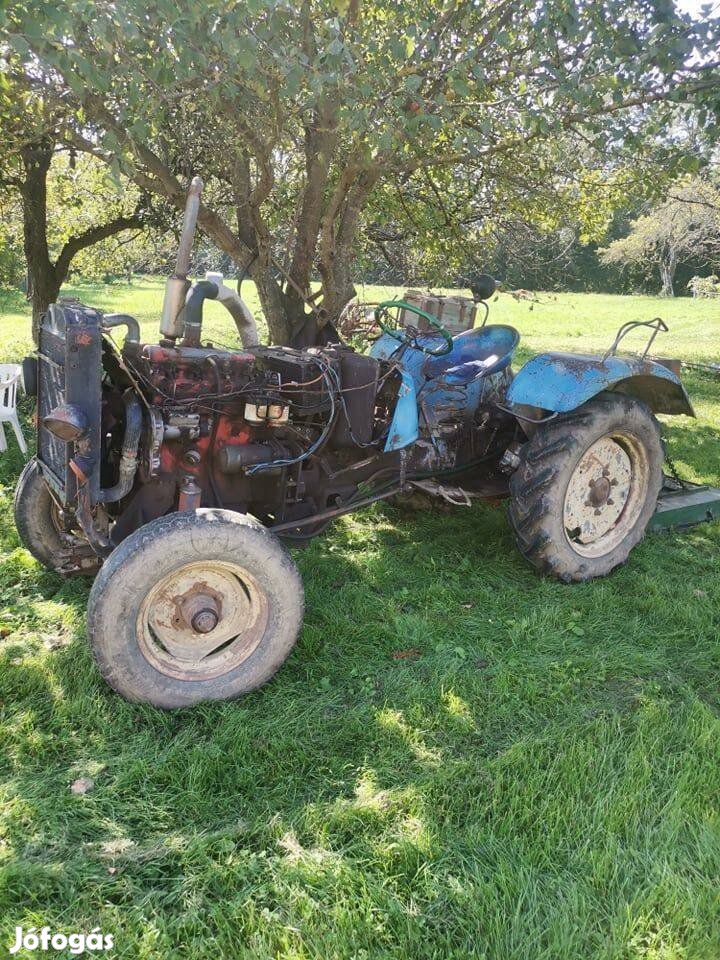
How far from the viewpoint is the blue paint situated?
3656mm

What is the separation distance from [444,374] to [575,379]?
29.7 inches

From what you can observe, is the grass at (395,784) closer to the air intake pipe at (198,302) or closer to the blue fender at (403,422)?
the blue fender at (403,422)

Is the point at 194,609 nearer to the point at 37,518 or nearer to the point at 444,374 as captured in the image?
the point at 37,518

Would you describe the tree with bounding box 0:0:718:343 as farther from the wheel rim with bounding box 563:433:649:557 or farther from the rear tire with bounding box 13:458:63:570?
the wheel rim with bounding box 563:433:649:557

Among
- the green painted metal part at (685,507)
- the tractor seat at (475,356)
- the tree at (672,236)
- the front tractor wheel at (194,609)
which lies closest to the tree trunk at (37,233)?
the tractor seat at (475,356)

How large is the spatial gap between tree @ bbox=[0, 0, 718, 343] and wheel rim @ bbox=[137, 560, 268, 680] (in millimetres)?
1695

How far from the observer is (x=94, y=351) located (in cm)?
270

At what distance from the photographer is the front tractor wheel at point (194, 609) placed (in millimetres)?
2574

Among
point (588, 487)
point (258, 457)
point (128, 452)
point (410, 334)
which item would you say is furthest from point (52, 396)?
point (588, 487)

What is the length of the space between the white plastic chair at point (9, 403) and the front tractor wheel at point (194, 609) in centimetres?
332

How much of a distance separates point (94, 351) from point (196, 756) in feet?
4.90

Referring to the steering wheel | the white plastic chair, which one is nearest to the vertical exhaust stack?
the steering wheel

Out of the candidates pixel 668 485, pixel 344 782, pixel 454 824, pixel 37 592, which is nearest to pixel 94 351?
pixel 37 592

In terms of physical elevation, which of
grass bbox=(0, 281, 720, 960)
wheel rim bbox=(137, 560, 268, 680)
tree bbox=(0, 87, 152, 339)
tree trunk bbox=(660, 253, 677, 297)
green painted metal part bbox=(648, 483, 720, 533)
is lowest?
grass bbox=(0, 281, 720, 960)
